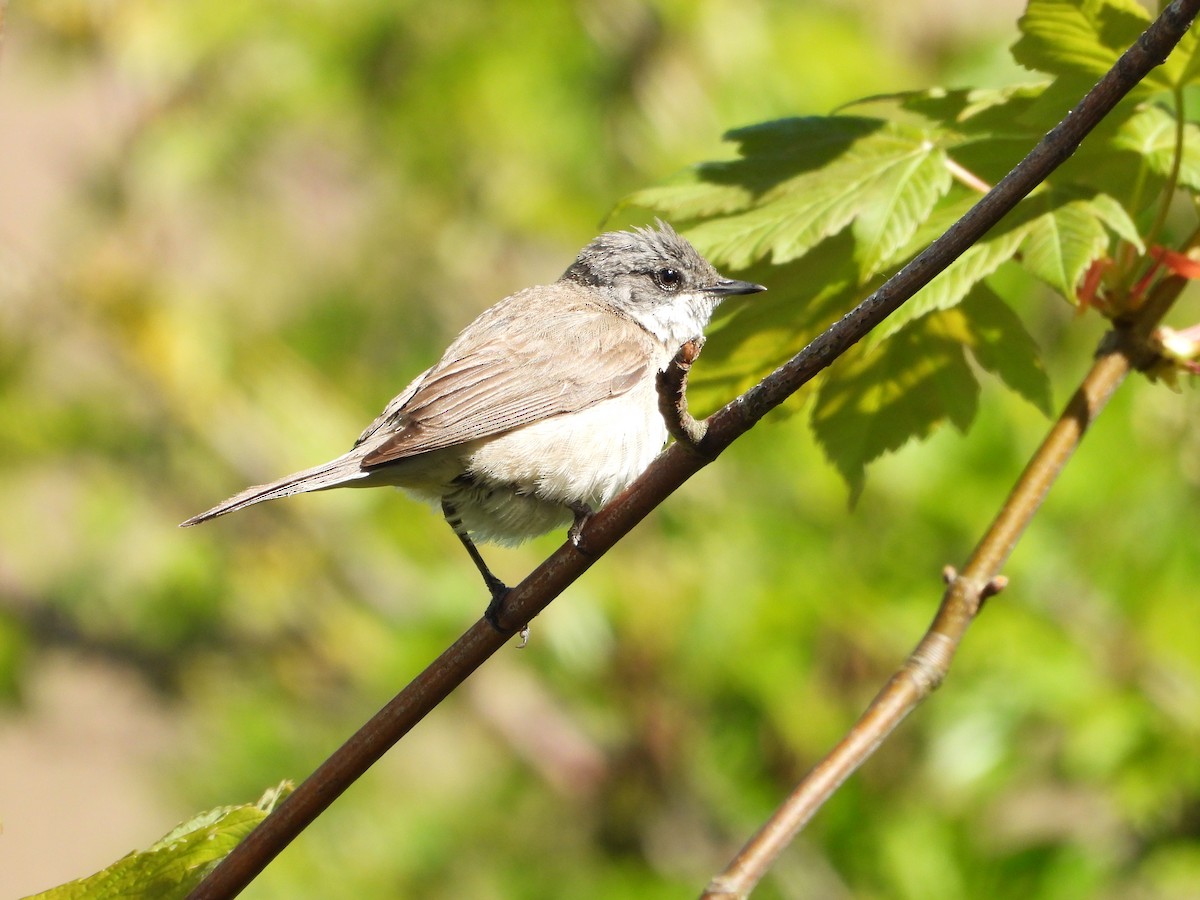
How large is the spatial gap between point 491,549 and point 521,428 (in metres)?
2.39

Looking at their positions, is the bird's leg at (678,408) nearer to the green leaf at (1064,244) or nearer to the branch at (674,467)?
the branch at (674,467)

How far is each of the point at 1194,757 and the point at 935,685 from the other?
219cm

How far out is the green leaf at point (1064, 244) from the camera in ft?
6.28

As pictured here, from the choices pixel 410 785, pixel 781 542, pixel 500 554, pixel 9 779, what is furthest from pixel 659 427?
pixel 9 779

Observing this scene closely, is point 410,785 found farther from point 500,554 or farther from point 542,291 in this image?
point 542,291

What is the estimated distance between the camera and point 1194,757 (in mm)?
3715

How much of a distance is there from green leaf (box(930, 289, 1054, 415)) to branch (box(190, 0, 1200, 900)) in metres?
0.68

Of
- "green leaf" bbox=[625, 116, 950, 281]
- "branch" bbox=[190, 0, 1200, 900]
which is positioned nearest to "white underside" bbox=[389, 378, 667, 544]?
"green leaf" bbox=[625, 116, 950, 281]

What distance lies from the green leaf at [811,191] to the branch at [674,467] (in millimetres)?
403

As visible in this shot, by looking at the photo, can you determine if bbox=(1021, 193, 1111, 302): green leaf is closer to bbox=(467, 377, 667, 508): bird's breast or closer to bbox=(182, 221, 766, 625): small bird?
bbox=(182, 221, 766, 625): small bird

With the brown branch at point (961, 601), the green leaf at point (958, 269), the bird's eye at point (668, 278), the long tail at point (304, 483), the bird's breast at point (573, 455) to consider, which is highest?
the bird's eye at point (668, 278)

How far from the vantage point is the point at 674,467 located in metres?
1.80

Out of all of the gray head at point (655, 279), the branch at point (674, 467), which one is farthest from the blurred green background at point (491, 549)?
the branch at point (674, 467)

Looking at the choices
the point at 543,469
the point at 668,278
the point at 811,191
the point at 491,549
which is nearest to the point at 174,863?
the point at 811,191
